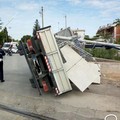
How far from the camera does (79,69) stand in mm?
10359

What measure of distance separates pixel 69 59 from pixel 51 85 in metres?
1.22

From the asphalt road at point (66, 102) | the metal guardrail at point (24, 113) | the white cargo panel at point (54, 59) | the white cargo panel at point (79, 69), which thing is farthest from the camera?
the white cargo panel at point (79, 69)

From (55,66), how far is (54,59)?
9.7 inches

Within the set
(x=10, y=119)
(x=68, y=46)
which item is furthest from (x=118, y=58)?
(x=10, y=119)

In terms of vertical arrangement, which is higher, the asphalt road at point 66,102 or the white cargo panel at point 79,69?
the white cargo panel at point 79,69

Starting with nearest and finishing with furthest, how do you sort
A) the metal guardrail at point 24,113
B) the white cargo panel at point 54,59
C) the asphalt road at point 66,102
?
the metal guardrail at point 24,113, the asphalt road at point 66,102, the white cargo panel at point 54,59

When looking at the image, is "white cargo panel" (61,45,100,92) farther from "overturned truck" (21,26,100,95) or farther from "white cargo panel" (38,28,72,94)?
"white cargo panel" (38,28,72,94)

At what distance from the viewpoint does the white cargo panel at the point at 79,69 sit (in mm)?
10016

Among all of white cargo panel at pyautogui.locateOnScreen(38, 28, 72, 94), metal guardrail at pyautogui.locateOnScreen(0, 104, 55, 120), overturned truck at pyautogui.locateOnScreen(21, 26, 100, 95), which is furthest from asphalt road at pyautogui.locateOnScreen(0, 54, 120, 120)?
white cargo panel at pyautogui.locateOnScreen(38, 28, 72, 94)

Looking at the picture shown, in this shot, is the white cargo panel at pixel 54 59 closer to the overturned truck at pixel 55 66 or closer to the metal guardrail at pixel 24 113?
the overturned truck at pixel 55 66

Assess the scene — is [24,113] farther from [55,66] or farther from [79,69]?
[79,69]

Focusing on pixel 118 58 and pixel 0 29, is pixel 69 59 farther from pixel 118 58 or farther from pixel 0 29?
pixel 0 29

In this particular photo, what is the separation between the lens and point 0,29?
78.6m

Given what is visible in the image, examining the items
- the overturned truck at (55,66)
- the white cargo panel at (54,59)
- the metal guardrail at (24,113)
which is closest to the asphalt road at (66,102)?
the metal guardrail at (24,113)
